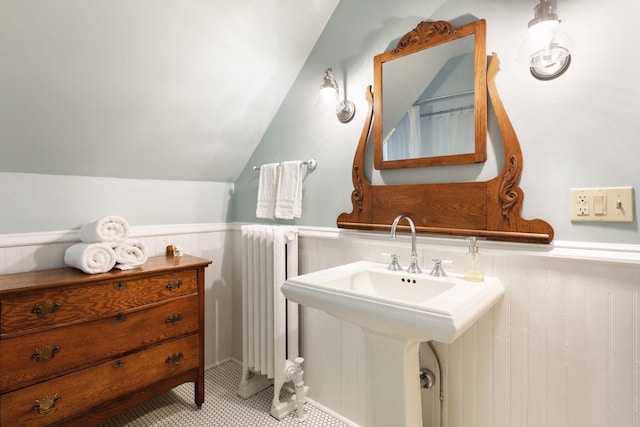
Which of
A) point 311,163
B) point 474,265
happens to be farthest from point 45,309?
point 474,265

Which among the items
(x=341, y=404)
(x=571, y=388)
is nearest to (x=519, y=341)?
(x=571, y=388)

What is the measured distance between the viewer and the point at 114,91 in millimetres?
1639

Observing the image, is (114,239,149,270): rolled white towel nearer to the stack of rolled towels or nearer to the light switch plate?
the stack of rolled towels

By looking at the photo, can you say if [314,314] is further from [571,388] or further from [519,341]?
[571,388]

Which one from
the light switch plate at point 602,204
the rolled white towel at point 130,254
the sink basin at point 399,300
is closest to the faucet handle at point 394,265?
the sink basin at point 399,300

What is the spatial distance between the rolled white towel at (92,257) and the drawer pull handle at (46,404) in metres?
0.54

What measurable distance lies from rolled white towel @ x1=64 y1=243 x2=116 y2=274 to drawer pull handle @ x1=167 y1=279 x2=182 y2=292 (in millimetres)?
287

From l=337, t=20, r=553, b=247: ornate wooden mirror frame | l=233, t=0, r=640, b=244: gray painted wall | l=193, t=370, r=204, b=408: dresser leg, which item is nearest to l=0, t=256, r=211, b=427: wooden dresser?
l=193, t=370, r=204, b=408: dresser leg

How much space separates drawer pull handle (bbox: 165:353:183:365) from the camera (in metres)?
1.82

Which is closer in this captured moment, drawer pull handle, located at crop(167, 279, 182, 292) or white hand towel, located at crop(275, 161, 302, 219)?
drawer pull handle, located at crop(167, 279, 182, 292)

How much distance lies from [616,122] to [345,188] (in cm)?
111

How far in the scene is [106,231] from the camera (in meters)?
1.70

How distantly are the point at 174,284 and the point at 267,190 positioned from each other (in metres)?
0.77

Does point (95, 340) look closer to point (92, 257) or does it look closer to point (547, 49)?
point (92, 257)
